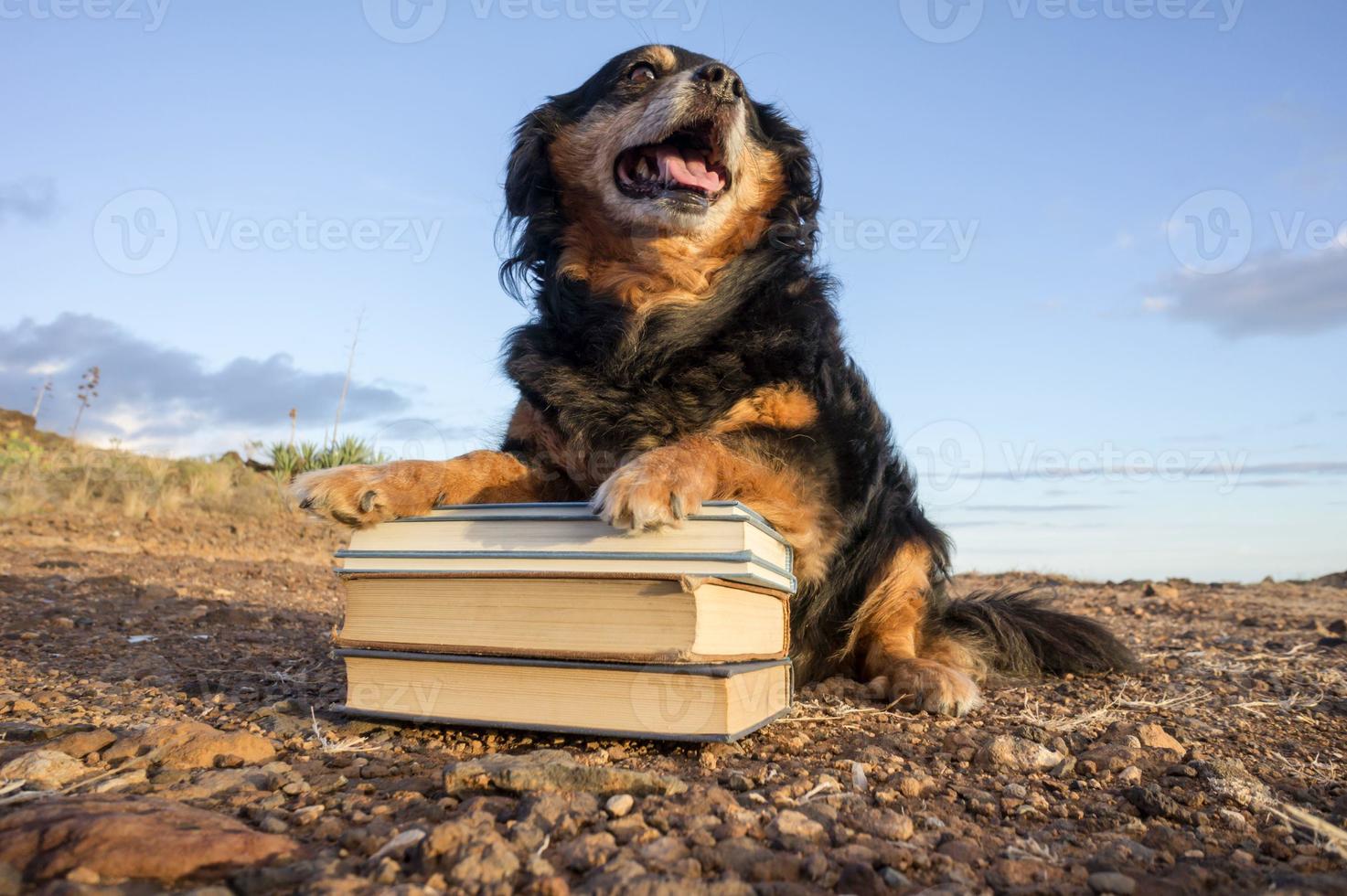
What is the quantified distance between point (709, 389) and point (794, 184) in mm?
1290

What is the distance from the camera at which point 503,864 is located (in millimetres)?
1394

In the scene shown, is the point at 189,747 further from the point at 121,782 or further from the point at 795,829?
the point at 795,829

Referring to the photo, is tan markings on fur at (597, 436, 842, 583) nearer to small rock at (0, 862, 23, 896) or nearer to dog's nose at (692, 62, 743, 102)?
small rock at (0, 862, 23, 896)

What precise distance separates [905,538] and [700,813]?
2.24 m

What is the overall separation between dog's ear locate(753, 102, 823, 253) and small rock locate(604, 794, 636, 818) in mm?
2356

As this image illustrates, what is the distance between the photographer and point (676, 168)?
3.67m

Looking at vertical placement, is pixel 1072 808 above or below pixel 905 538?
below

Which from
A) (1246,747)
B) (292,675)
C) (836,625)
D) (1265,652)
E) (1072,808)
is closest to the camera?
(1072,808)

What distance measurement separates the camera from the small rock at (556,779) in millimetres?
1782

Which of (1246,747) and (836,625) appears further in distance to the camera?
(836,625)

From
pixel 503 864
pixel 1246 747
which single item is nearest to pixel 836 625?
pixel 1246 747

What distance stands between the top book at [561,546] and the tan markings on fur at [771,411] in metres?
0.46

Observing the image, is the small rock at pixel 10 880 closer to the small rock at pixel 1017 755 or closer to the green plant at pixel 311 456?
the small rock at pixel 1017 755

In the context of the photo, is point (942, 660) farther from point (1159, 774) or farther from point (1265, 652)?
point (1265, 652)
